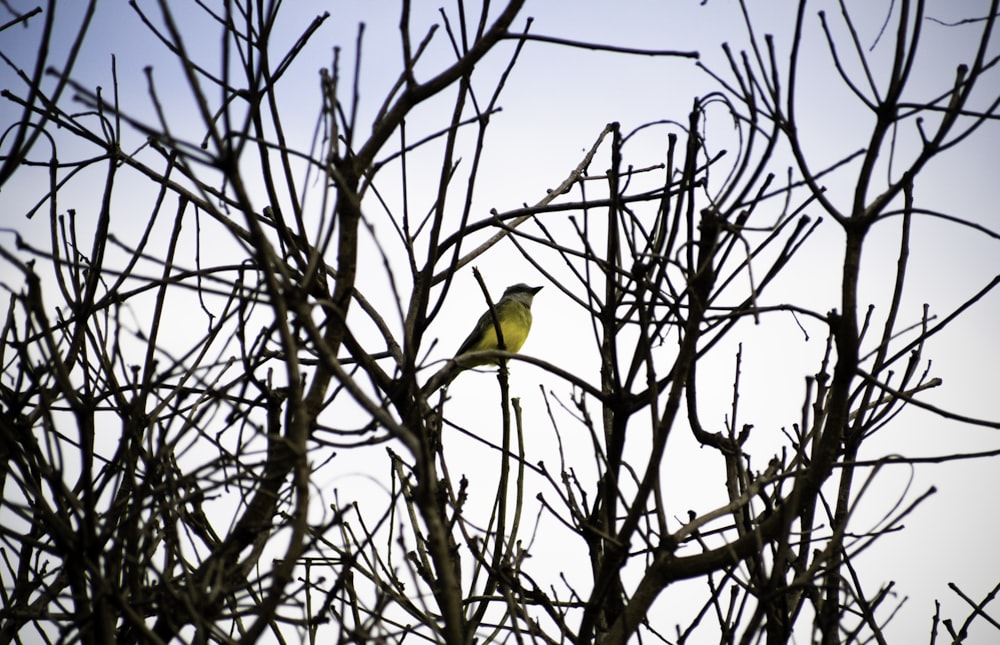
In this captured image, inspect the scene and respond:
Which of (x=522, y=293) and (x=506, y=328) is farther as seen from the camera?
(x=522, y=293)

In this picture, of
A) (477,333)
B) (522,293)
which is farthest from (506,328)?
(522,293)

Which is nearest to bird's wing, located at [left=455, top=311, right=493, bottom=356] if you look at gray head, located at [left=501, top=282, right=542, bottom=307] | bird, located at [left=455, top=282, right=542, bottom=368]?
bird, located at [left=455, top=282, right=542, bottom=368]

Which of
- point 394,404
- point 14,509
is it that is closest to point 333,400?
point 394,404

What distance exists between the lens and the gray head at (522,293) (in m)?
10.1

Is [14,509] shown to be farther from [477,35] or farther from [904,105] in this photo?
[904,105]

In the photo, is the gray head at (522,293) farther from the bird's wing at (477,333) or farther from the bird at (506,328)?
the bird's wing at (477,333)

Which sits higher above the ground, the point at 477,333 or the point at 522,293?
the point at 522,293

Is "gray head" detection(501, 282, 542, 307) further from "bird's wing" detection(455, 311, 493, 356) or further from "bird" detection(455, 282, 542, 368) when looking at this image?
"bird's wing" detection(455, 311, 493, 356)

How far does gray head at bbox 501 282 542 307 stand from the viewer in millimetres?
10133

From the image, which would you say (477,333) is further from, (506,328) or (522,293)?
(522,293)

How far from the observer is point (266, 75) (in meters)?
2.87

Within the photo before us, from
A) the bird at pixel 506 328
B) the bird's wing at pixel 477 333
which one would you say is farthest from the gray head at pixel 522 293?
the bird's wing at pixel 477 333

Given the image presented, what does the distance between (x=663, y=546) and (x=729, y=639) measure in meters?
0.75

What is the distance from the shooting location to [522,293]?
34.0 ft
